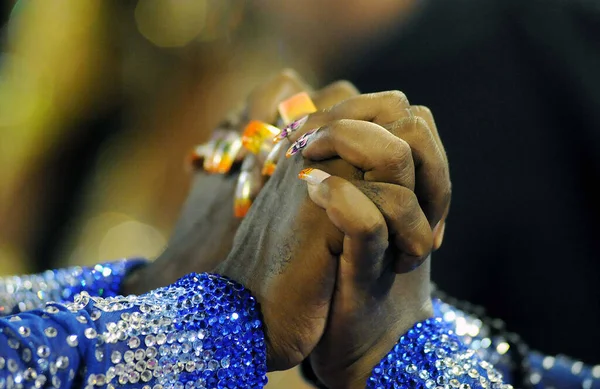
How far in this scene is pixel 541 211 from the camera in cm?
129

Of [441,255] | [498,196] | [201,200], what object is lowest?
[441,255]

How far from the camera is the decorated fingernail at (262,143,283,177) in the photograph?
2.09 ft

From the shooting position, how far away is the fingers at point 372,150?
1.60 ft

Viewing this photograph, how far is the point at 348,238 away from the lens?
0.49 m

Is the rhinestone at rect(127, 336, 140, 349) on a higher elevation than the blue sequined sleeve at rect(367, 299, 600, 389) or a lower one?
higher

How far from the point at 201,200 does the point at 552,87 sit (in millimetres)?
823

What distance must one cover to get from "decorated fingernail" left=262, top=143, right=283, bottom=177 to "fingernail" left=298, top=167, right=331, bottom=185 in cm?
12

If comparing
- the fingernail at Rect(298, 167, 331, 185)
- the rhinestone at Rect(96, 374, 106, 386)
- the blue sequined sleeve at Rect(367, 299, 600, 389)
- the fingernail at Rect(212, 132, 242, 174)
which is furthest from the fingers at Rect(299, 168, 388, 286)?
the fingernail at Rect(212, 132, 242, 174)

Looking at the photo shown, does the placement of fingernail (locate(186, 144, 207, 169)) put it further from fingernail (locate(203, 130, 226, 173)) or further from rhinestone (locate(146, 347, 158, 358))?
rhinestone (locate(146, 347, 158, 358))

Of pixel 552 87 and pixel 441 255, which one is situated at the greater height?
pixel 552 87

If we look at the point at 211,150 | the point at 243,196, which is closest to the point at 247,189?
the point at 243,196

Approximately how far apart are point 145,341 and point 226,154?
1.42 feet

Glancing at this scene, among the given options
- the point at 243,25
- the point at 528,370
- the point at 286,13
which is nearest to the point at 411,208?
the point at 528,370

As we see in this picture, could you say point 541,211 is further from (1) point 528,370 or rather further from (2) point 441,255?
(1) point 528,370
